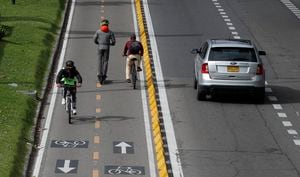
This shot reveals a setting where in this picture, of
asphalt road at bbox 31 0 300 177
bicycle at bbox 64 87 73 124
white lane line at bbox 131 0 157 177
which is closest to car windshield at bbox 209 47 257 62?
asphalt road at bbox 31 0 300 177

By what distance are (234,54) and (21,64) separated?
8.17 metres

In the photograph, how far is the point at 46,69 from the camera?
34594 mm

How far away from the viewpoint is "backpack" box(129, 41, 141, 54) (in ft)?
107

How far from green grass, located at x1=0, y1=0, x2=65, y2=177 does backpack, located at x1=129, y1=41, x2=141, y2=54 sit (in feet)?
9.99

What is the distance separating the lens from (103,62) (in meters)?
33.3

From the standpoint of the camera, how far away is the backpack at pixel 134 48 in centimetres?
3262

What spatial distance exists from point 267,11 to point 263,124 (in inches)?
951

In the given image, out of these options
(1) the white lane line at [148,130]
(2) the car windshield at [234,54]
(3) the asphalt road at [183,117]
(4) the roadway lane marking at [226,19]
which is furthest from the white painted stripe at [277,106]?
(4) the roadway lane marking at [226,19]

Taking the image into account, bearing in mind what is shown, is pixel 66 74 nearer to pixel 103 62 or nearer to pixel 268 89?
pixel 103 62

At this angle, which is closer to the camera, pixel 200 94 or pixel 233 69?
pixel 233 69

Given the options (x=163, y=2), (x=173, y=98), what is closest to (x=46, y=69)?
(x=173, y=98)

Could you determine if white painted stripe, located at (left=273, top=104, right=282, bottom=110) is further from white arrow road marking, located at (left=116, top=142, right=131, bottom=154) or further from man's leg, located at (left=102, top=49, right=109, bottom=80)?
white arrow road marking, located at (left=116, top=142, right=131, bottom=154)

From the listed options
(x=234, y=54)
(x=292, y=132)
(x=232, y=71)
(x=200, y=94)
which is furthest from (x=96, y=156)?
(x=234, y=54)

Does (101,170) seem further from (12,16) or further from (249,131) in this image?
(12,16)
